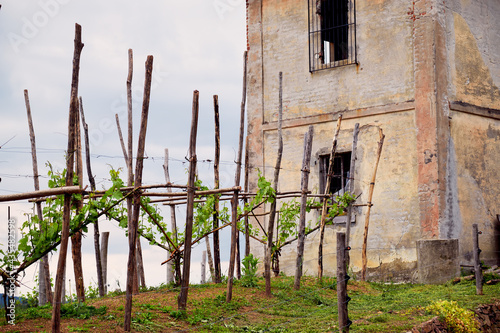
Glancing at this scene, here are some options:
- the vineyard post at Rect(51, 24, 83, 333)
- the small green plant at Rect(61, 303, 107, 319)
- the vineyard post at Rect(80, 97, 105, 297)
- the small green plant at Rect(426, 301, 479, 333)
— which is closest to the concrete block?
the small green plant at Rect(426, 301, 479, 333)

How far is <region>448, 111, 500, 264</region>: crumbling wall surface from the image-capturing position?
626 inches

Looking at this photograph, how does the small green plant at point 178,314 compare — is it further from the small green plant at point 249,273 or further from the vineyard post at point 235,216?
the small green plant at point 249,273

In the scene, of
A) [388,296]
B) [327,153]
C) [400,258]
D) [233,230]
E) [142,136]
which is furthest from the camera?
[327,153]

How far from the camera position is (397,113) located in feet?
53.9

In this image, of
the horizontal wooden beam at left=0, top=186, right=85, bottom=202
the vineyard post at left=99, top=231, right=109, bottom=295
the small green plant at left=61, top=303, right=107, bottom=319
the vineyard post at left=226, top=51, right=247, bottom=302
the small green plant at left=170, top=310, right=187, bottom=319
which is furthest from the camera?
the vineyard post at left=99, top=231, right=109, bottom=295

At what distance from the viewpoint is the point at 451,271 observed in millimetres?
15242

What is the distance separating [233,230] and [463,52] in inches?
324

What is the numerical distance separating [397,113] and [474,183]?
8.41 feet

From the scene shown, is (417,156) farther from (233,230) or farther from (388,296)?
(233,230)

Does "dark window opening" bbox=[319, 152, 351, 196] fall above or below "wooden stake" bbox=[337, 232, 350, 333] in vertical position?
above

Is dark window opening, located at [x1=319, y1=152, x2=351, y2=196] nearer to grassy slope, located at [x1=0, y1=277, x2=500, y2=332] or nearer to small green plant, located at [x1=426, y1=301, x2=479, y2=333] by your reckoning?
grassy slope, located at [x1=0, y1=277, x2=500, y2=332]

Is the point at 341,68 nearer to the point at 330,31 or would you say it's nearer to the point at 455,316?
the point at 330,31

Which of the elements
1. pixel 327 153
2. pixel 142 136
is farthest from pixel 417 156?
pixel 142 136

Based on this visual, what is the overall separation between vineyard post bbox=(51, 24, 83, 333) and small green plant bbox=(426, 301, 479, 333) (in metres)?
5.94
